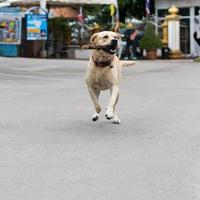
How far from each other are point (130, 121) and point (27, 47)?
74.0 feet

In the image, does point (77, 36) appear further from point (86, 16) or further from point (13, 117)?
point (13, 117)

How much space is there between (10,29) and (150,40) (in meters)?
6.99

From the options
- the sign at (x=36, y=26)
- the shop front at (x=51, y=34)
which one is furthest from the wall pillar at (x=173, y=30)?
the sign at (x=36, y=26)

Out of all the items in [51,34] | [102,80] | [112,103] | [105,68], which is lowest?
[112,103]

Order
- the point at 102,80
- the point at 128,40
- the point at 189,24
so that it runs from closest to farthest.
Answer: the point at 102,80 → the point at 128,40 → the point at 189,24

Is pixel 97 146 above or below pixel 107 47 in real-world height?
below

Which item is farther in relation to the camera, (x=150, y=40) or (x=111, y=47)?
(x=150, y=40)

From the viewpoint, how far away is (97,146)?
8539 millimetres

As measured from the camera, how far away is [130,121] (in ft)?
35.6

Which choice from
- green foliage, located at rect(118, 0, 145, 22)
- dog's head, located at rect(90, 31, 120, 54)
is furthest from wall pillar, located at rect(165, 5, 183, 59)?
dog's head, located at rect(90, 31, 120, 54)

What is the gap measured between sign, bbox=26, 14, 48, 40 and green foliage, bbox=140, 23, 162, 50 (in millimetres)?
5010

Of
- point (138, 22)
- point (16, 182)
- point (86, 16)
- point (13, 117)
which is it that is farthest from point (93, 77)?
point (86, 16)

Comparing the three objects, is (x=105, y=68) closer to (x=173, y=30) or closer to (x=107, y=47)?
(x=107, y=47)

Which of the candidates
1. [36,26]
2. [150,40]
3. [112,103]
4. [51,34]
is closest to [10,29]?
[36,26]
